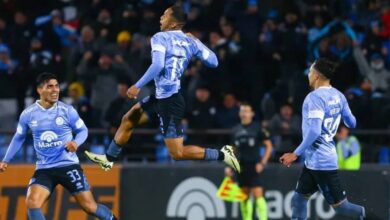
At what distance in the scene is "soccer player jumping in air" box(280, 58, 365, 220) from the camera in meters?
15.5

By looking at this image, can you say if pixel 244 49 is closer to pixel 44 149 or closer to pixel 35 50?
pixel 35 50

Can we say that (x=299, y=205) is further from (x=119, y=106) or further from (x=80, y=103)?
(x=80, y=103)

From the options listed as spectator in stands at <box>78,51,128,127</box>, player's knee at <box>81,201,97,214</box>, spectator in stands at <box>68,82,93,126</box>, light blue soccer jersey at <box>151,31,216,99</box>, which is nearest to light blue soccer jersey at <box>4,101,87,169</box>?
player's knee at <box>81,201,97,214</box>

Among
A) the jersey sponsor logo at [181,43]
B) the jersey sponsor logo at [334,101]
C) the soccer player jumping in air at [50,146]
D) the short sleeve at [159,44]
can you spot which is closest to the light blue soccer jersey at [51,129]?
the soccer player jumping in air at [50,146]

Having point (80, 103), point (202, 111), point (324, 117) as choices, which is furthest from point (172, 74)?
point (80, 103)

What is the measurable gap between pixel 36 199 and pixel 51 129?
36.4 inches

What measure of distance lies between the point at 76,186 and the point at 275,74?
7.60m

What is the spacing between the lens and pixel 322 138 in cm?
1581

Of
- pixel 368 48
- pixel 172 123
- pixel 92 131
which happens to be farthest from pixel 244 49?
pixel 172 123

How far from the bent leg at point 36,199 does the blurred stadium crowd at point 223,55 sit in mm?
5633

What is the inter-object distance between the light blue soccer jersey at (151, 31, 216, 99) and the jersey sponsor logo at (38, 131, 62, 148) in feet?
4.72

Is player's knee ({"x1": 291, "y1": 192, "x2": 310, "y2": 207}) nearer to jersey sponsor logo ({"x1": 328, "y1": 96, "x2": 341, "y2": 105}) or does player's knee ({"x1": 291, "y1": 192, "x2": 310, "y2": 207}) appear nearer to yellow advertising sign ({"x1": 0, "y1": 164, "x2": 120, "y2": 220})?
jersey sponsor logo ({"x1": 328, "y1": 96, "x2": 341, "y2": 105})

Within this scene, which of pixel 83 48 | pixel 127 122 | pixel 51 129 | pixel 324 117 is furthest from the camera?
pixel 83 48

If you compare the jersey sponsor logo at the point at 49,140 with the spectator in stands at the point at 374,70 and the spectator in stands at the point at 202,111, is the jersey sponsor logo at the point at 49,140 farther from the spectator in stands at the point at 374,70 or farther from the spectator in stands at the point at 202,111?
the spectator in stands at the point at 374,70
